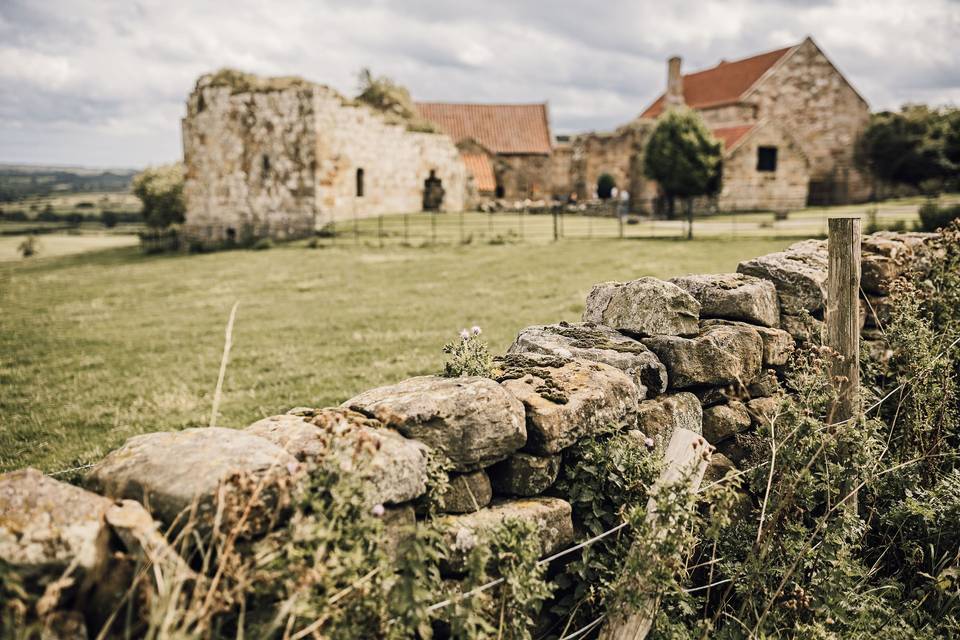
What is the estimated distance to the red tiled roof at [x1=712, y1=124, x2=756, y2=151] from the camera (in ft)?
121

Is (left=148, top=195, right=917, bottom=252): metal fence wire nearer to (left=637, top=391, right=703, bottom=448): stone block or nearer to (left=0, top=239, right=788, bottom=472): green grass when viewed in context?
(left=0, top=239, right=788, bottom=472): green grass

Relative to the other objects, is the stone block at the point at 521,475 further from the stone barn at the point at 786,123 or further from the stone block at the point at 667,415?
the stone barn at the point at 786,123

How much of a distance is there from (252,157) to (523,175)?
77.3 feet

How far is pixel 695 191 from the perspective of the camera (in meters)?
33.5

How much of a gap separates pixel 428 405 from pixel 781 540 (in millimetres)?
2149

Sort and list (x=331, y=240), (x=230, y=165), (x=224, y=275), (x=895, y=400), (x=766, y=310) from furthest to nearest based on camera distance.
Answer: (x=230, y=165) < (x=331, y=240) < (x=224, y=275) < (x=895, y=400) < (x=766, y=310)

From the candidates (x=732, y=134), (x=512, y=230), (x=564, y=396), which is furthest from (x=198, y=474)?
(x=732, y=134)

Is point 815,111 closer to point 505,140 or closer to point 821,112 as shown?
point 821,112

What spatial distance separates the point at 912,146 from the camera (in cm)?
3994

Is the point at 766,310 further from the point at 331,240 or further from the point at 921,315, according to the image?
the point at 331,240

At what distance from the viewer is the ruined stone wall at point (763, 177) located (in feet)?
118

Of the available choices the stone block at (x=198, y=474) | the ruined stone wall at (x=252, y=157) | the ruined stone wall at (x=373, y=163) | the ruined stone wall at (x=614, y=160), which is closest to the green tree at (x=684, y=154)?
the ruined stone wall at (x=614, y=160)

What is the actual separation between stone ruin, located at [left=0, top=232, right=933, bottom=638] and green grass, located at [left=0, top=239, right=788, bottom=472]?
3943 mm

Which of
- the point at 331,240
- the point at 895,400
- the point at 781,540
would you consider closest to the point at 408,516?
the point at 781,540
